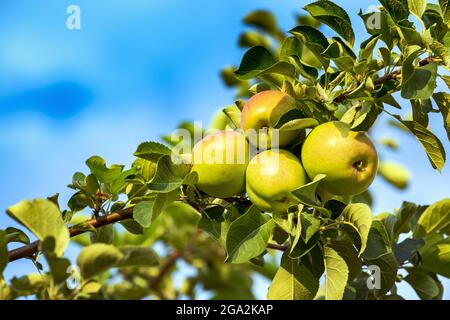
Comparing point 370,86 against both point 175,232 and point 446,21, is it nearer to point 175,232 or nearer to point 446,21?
point 446,21

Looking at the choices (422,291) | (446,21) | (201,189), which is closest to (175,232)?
(422,291)

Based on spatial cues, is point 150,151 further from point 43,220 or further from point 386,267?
point 386,267

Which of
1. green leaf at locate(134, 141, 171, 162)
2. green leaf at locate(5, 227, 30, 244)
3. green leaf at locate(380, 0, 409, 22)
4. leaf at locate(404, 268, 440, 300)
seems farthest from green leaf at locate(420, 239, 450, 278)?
green leaf at locate(5, 227, 30, 244)

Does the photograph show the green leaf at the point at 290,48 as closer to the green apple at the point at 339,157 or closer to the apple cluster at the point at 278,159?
the apple cluster at the point at 278,159

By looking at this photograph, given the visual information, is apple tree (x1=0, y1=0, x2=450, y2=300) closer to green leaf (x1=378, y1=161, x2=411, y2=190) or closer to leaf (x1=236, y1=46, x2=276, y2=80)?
leaf (x1=236, y1=46, x2=276, y2=80)

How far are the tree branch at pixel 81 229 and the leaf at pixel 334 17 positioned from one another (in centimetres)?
65

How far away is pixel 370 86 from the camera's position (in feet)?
4.93

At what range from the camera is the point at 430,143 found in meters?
1.58

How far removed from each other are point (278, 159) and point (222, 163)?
5.3 inches

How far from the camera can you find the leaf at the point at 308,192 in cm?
142

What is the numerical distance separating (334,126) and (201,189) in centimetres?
35

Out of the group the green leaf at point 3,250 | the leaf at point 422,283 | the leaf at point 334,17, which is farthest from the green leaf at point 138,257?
the leaf at point 422,283

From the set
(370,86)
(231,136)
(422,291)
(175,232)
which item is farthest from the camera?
(175,232)

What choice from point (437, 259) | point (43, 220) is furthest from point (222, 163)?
point (437, 259)
